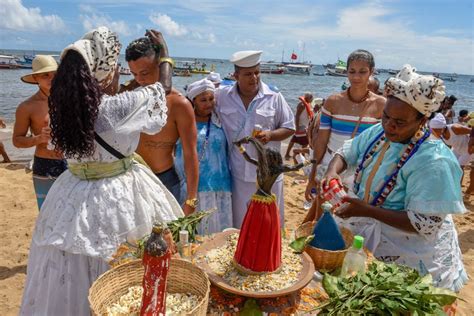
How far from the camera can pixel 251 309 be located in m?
1.60

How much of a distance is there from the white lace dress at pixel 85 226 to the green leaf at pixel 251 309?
74 centimetres

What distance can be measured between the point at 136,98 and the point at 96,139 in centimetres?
32

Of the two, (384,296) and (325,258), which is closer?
(384,296)

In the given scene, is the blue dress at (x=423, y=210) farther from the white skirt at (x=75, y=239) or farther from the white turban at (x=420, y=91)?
the white skirt at (x=75, y=239)

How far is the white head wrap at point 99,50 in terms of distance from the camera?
6.40 ft

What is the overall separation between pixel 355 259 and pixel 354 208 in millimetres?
426

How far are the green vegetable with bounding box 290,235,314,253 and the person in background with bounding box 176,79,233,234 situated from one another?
5.74ft

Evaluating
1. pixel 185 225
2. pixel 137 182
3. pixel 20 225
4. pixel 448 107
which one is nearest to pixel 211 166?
pixel 137 182

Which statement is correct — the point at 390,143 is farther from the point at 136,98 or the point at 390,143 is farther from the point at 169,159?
the point at 169,159

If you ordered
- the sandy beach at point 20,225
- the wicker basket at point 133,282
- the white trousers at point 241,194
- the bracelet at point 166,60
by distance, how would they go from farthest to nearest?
the sandy beach at point 20,225 → the white trousers at point 241,194 → the bracelet at point 166,60 → the wicker basket at point 133,282

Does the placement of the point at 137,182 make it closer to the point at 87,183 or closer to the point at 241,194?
the point at 87,183

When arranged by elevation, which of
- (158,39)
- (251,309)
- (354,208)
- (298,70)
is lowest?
(298,70)

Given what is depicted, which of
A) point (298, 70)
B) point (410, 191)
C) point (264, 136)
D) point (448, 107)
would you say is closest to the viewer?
point (410, 191)

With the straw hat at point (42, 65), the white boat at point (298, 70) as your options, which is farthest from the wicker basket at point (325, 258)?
the white boat at point (298, 70)
